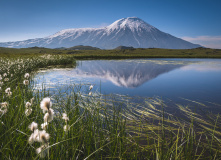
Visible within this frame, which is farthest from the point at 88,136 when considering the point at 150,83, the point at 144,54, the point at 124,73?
the point at 144,54

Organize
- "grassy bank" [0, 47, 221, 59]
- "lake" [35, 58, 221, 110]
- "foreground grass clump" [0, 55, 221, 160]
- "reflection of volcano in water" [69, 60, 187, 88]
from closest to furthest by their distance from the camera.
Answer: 1. "foreground grass clump" [0, 55, 221, 160]
2. "lake" [35, 58, 221, 110]
3. "reflection of volcano in water" [69, 60, 187, 88]
4. "grassy bank" [0, 47, 221, 59]

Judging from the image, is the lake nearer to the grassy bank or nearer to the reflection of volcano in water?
Answer: the reflection of volcano in water

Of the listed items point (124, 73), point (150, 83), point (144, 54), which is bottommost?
point (150, 83)

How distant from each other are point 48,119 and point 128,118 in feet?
12.3

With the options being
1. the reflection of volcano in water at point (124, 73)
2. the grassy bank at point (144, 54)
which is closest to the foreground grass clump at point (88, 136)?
the reflection of volcano in water at point (124, 73)

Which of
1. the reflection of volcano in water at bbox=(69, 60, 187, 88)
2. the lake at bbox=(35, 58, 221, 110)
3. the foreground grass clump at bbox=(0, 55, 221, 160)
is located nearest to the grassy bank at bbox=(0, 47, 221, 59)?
the reflection of volcano in water at bbox=(69, 60, 187, 88)

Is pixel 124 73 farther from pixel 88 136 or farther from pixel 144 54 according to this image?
pixel 144 54

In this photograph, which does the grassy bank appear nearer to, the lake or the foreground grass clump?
the lake

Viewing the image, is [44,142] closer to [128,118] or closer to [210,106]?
[128,118]

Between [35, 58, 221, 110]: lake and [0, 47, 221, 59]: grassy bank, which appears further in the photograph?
[0, 47, 221, 59]: grassy bank

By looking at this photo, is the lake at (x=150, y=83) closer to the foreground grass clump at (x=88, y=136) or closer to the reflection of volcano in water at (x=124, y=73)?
the reflection of volcano in water at (x=124, y=73)

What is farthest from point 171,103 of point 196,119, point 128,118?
point 128,118

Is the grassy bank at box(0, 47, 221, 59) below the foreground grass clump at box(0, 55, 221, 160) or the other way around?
the other way around

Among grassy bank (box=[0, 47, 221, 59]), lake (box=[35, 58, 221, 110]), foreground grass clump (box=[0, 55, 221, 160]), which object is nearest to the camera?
foreground grass clump (box=[0, 55, 221, 160])
